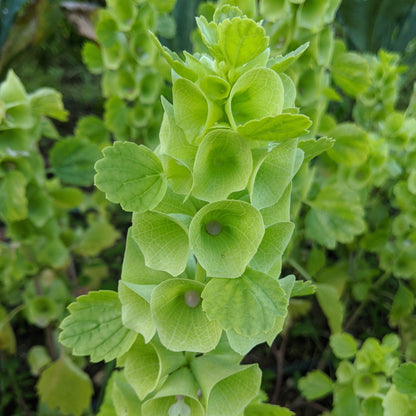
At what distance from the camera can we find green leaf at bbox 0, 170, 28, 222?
27.0 inches

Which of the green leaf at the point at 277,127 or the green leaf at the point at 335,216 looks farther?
the green leaf at the point at 335,216

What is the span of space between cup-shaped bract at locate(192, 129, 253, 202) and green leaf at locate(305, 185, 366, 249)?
452 millimetres

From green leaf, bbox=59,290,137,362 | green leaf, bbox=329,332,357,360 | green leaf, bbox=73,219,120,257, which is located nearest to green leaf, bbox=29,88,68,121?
green leaf, bbox=73,219,120,257

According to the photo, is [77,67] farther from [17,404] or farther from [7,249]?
[17,404]

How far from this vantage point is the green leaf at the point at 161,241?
0.33 meters

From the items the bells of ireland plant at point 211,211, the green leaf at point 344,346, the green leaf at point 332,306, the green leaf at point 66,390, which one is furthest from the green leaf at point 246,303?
the green leaf at point 66,390

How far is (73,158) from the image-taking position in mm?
828

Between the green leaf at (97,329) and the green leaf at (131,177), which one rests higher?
the green leaf at (131,177)

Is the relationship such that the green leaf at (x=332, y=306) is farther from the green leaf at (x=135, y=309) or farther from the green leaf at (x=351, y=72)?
the green leaf at (x=135, y=309)

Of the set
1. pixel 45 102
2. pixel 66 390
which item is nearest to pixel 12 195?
pixel 45 102

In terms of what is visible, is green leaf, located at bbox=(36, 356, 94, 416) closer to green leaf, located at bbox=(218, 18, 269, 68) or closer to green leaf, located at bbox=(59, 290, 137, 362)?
green leaf, located at bbox=(59, 290, 137, 362)

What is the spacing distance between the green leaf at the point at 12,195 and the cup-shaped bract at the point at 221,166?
46cm

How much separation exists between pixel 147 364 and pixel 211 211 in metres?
0.15

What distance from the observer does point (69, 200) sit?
2.71 feet
